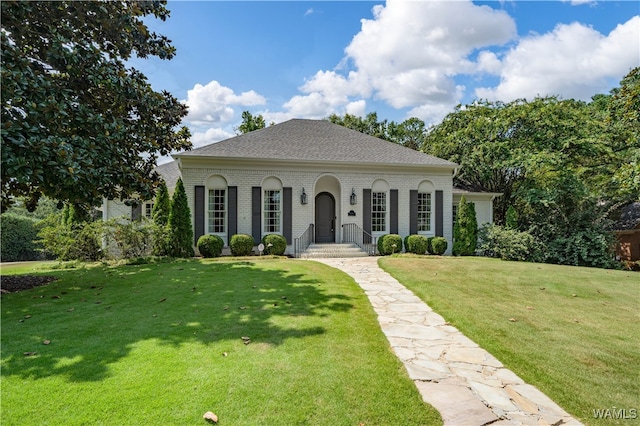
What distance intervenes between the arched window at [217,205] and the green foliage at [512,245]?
1215 cm

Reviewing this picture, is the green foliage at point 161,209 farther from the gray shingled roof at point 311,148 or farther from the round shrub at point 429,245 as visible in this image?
the round shrub at point 429,245

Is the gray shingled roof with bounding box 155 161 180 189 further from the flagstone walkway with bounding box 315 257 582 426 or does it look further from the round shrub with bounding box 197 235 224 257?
the flagstone walkway with bounding box 315 257 582 426

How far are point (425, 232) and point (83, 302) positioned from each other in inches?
563

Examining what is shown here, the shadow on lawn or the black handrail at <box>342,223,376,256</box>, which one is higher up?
the black handrail at <box>342,223,376,256</box>

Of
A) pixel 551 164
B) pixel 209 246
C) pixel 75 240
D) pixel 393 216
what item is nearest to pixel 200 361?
pixel 209 246

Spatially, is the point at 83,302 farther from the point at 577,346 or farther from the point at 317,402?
the point at 577,346

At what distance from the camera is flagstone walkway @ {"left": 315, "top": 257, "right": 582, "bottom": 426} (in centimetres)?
285

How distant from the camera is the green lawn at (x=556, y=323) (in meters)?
3.38

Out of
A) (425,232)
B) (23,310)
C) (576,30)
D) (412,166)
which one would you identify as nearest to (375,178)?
(412,166)

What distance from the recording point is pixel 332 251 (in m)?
14.6

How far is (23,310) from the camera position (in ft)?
19.2

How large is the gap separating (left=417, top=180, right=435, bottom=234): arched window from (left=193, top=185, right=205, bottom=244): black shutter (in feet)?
34.0

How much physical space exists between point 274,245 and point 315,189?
12.2 ft

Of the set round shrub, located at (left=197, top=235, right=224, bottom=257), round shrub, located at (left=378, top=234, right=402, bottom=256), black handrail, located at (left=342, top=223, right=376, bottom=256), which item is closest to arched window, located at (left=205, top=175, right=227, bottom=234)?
round shrub, located at (left=197, top=235, right=224, bottom=257)
